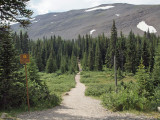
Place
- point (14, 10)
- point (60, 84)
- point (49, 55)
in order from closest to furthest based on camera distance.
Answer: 1. point (14, 10)
2. point (60, 84)
3. point (49, 55)

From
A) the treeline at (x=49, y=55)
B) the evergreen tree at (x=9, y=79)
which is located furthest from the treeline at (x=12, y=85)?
the treeline at (x=49, y=55)

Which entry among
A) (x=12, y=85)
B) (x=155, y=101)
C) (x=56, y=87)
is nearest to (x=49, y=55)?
(x=56, y=87)

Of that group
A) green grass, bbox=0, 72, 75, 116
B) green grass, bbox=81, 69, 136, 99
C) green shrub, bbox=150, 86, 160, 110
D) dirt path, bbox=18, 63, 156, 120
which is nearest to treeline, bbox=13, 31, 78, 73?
green grass, bbox=0, 72, 75, 116

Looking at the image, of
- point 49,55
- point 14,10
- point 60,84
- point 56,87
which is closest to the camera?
point 14,10

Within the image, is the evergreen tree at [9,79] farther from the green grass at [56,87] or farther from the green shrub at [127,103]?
the green shrub at [127,103]

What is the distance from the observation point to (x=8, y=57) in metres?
11.8

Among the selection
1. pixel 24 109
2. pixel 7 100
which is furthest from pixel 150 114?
pixel 7 100

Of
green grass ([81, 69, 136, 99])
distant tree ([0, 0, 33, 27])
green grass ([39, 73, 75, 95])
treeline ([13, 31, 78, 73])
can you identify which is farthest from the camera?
treeline ([13, 31, 78, 73])

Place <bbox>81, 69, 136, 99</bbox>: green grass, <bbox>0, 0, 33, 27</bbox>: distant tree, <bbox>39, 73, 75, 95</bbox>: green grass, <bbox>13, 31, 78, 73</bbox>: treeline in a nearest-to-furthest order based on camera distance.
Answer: <bbox>0, 0, 33, 27</bbox>: distant tree, <bbox>81, 69, 136, 99</bbox>: green grass, <bbox>39, 73, 75, 95</bbox>: green grass, <bbox>13, 31, 78, 73</bbox>: treeline

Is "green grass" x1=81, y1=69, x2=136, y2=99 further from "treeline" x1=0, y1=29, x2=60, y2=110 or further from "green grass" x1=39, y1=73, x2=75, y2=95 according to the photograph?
"treeline" x1=0, y1=29, x2=60, y2=110

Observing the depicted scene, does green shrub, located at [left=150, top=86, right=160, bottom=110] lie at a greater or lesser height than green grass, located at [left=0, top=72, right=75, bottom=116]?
greater

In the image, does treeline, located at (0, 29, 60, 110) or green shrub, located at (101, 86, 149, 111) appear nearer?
green shrub, located at (101, 86, 149, 111)

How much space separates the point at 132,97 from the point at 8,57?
9228 millimetres

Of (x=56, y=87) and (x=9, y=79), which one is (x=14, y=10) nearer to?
(x=9, y=79)
